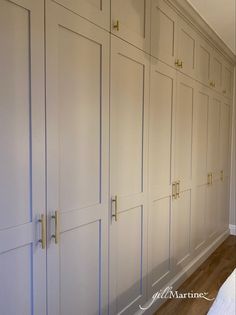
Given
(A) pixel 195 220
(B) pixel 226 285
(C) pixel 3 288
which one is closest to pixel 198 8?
(A) pixel 195 220

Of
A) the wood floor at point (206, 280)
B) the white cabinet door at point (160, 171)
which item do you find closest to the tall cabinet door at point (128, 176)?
the white cabinet door at point (160, 171)

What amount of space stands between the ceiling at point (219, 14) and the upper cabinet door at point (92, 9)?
1112mm

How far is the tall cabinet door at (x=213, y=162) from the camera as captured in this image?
10.7 ft

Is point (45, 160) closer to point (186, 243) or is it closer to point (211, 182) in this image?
point (186, 243)

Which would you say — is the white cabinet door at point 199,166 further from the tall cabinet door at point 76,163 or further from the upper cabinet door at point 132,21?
the tall cabinet door at point 76,163

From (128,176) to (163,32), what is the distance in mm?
1137

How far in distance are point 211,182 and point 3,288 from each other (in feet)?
8.81

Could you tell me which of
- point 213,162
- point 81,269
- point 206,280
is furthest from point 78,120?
point 213,162

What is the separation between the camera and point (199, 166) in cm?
298

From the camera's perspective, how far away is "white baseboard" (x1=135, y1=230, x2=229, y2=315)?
2.21m

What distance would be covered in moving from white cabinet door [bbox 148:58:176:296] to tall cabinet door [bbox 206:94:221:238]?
1.05 metres

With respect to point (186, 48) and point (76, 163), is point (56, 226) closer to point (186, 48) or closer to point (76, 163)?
point (76, 163)

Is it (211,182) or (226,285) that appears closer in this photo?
(226,285)

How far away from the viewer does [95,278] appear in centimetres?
164
